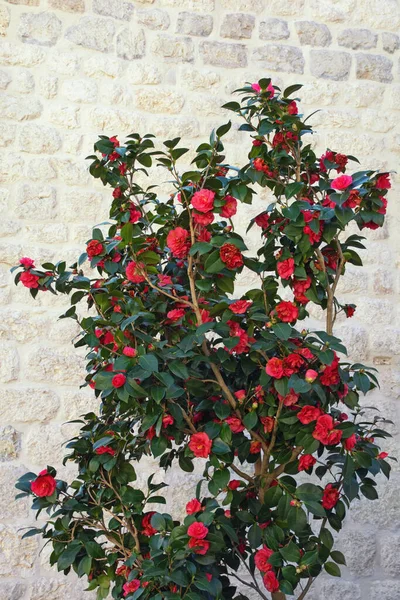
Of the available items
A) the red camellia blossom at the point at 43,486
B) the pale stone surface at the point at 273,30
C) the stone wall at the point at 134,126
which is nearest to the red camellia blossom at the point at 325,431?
the red camellia blossom at the point at 43,486

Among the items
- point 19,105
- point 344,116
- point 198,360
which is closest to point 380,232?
point 344,116

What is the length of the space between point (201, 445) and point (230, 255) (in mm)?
391

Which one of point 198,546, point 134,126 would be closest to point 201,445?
point 198,546

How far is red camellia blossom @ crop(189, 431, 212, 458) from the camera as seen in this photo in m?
1.55

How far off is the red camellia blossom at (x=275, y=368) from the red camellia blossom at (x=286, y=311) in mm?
88

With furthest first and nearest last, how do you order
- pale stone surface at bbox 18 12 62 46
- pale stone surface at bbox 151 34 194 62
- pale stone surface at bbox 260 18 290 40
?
pale stone surface at bbox 260 18 290 40
pale stone surface at bbox 151 34 194 62
pale stone surface at bbox 18 12 62 46

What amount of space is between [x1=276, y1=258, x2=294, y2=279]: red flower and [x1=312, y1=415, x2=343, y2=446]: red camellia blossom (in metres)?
0.31

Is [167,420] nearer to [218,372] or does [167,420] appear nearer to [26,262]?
[218,372]

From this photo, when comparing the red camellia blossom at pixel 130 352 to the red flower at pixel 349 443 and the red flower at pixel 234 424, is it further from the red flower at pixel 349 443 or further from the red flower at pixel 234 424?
the red flower at pixel 349 443

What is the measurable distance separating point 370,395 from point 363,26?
158 centimetres

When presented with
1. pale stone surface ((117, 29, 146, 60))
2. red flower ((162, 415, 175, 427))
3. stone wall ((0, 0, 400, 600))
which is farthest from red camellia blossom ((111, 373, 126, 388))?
pale stone surface ((117, 29, 146, 60))

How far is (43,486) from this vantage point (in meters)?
1.71

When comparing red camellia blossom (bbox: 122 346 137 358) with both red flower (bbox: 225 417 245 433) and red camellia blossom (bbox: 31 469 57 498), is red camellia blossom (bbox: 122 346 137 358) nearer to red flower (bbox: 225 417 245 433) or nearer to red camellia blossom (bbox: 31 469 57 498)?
red flower (bbox: 225 417 245 433)

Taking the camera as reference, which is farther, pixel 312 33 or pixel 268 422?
pixel 312 33
